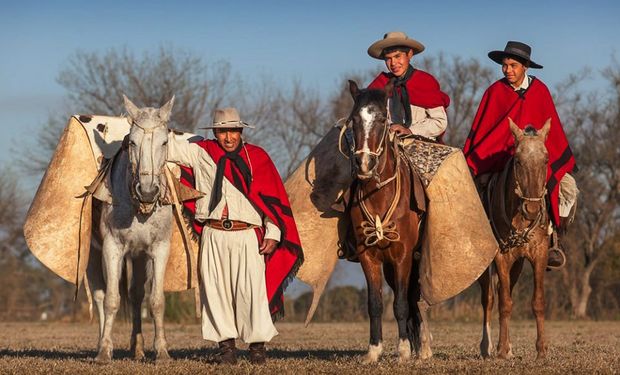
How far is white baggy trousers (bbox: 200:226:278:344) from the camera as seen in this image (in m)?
Result: 11.8

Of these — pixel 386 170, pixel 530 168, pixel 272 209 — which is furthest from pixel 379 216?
pixel 530 168

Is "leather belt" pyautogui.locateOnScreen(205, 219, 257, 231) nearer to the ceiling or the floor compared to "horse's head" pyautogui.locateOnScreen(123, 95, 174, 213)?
nearer to the floor

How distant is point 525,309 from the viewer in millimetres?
33844

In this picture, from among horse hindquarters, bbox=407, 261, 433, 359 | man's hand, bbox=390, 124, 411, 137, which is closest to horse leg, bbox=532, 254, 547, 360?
horse hindquarters, bbox=407, 261, 433, 359

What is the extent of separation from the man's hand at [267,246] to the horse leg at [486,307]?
2847 mm

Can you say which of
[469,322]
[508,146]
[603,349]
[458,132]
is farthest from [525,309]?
[508,146]

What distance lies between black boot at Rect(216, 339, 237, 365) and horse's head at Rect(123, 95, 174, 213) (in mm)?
1620

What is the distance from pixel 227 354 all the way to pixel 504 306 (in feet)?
11.0

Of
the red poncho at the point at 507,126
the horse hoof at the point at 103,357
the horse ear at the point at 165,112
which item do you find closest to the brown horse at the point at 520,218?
the red poncho at the point at 507,126

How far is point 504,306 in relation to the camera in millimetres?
13031

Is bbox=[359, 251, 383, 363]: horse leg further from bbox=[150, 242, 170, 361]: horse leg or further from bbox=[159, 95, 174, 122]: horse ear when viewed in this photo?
bbox=[159, 95, 174, 122]: horse ear

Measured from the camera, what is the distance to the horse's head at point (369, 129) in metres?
11.1

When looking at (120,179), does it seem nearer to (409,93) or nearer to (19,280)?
(409,93)

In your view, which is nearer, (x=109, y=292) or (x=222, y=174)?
(x=222, y=174)
